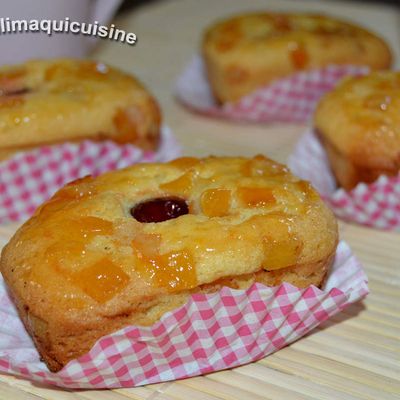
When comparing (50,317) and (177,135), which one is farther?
(177,135)

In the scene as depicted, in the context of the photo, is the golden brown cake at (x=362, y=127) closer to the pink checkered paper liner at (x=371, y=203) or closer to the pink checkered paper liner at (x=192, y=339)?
the pink checkered paper liner at (x=371, y=203)

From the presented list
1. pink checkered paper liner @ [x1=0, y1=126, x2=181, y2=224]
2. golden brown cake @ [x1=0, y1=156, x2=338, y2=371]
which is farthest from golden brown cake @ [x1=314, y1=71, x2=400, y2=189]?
pink checkered paper liner @ [x1=0, y1=126, x2=181, y2=224]

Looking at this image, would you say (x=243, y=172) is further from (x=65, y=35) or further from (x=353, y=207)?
(x=65, y=35)

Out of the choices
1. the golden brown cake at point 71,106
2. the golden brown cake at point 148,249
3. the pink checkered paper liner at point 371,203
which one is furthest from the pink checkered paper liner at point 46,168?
the pink checkered paper liner at point 371,203

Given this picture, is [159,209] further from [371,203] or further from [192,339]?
[371,203]

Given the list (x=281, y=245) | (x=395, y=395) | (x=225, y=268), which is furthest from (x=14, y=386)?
(x=395, y=395)

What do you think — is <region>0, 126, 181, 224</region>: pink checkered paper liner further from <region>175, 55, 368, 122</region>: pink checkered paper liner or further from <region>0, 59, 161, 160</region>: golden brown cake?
<region>175, 55, 368, 122</region>: pink checkered paper liner
